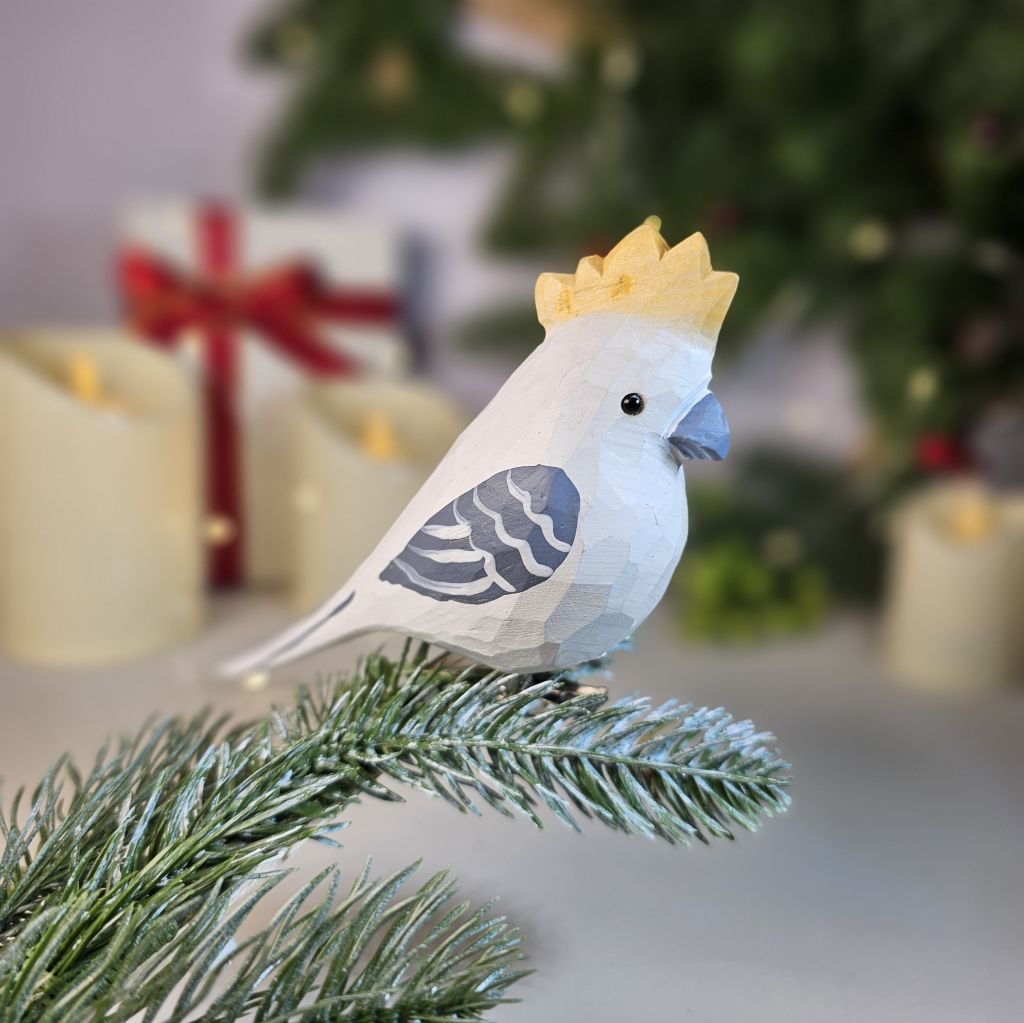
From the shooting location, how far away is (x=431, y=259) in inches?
44.4

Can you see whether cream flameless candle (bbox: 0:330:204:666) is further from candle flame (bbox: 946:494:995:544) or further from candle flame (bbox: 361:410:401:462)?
candle flame (bbox: 946:494:995:544)

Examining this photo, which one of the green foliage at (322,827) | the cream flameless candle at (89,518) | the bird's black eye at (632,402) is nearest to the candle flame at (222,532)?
the cream flameless candle at (89,518)

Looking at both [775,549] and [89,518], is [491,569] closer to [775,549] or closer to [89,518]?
[89,518]

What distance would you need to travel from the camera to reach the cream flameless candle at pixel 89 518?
Result: 2.66ft

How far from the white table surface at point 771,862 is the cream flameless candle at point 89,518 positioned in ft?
0.11

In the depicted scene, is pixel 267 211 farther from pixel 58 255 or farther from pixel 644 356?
pixel 644 356

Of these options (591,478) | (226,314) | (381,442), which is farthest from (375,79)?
(591,478)

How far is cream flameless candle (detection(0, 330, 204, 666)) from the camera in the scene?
0.81 meters

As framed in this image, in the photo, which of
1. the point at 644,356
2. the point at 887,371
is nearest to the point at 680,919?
the point at 644,356

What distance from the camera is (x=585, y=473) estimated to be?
422 mm

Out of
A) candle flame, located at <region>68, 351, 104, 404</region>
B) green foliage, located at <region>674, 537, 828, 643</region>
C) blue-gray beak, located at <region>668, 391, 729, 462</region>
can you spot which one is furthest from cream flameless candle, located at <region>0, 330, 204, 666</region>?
blue-gray beak, located at <region>668, 391, 729, 462</region>

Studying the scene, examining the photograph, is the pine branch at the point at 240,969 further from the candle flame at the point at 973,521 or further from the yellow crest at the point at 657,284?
the candle flame at the point at 973,521

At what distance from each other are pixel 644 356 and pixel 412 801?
298 millimetres

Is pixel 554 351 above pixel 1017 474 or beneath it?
beneath
